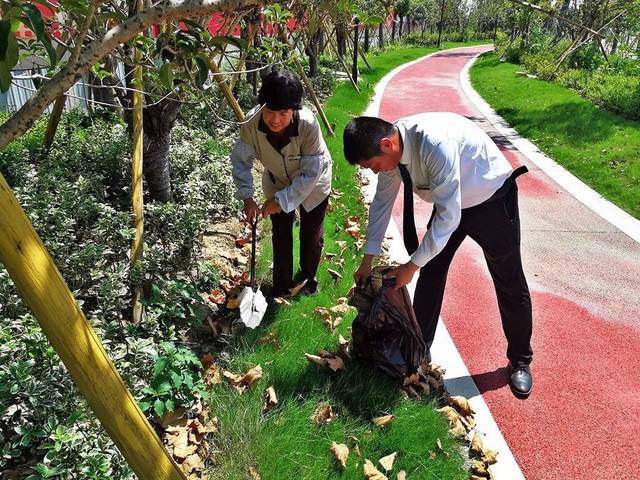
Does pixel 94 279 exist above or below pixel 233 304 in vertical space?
above

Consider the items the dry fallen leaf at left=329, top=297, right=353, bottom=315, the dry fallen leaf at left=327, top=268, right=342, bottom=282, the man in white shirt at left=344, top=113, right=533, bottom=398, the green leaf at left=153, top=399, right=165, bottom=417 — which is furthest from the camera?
the dry fallen leaf at left=327, top=268, right=342, bottom=282

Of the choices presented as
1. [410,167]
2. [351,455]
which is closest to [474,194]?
[410,167]

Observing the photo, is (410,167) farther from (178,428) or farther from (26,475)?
(26,475)

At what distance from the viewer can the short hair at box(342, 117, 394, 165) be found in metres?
2.43

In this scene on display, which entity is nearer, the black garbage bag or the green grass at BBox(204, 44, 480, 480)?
the green grass at BBox(204, 44, 480, 480)

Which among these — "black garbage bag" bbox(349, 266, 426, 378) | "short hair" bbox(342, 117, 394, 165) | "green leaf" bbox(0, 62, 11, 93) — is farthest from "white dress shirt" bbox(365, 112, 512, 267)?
"green leaf" bbox(0, 62, 11, 93)

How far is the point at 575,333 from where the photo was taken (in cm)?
399

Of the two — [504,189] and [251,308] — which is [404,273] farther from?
[251,308]

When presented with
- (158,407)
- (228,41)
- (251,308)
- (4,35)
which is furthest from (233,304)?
(4,35)

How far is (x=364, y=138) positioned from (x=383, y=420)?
1.55 metres

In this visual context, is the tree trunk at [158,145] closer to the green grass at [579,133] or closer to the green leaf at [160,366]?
the green leaf at [160,366]

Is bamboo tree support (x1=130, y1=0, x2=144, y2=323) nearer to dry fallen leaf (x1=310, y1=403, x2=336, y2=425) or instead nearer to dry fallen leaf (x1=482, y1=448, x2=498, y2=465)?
dry fallen leaf (x1=310, y1=403, x2=336, y2=425)

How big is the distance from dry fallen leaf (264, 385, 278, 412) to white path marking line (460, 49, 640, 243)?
4.81m

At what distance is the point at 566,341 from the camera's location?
3883 mm
